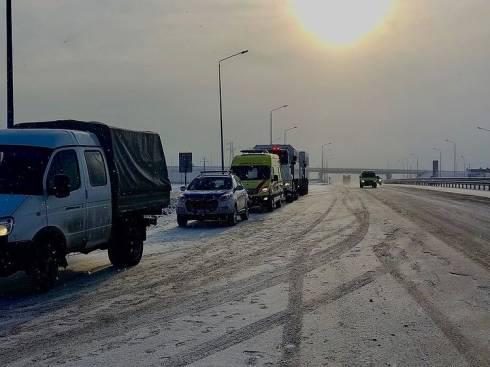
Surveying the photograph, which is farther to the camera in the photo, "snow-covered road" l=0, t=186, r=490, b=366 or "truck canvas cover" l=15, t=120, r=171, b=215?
"truck canvas cover" l=15, t=120, r=171, b=215

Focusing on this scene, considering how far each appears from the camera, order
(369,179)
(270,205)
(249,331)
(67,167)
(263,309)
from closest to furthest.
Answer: (249,331) < (263,309) < (67,167) < (270,205) < (369,179)

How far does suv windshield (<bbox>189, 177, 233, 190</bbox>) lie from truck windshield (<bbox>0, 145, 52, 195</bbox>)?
1304cm

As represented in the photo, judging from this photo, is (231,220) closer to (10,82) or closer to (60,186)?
(10,82)

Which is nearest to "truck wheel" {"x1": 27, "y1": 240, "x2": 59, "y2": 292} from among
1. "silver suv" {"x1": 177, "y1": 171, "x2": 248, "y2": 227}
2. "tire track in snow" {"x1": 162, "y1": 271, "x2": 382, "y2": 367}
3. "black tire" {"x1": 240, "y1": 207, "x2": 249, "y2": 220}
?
"tire track in snow" {"x1": 162, "y1": 271, "x2": 382, "y2": 367}

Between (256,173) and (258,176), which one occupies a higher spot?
(256,173)

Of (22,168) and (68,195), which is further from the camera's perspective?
(68,195)

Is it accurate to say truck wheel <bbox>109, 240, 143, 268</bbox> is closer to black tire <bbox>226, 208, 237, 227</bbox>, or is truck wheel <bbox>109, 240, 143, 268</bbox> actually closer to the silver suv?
the silver suv

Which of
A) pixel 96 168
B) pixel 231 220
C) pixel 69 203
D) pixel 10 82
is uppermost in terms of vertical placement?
pixel 10 82

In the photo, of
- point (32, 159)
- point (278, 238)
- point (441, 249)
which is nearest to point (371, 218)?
point (278, 238)

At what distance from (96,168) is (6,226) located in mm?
2450

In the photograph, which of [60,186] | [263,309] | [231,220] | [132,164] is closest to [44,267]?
[60,186]

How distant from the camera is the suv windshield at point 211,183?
22294 millimetres

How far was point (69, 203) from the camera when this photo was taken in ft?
30.9

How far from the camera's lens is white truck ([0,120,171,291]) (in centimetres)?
844
